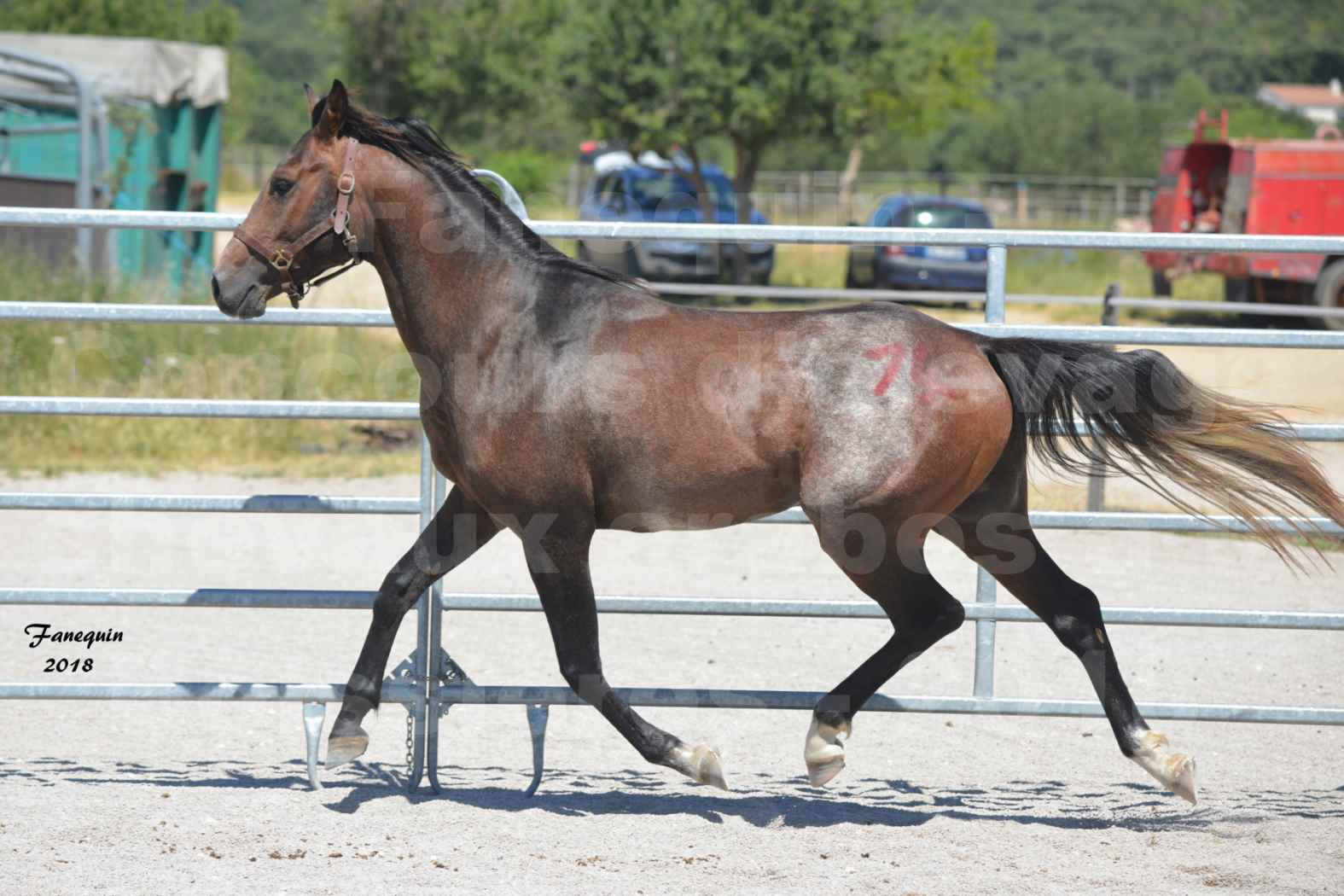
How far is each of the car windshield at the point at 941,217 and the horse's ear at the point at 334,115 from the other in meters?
17.0

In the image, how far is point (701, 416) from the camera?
161 inches

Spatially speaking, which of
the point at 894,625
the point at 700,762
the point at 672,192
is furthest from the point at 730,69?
the point at 700,762

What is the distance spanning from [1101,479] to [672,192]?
1389 cm

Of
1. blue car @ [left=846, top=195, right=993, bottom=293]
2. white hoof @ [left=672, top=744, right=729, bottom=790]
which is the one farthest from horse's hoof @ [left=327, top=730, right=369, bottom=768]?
blue car @ [left=846, top=195, right=993, bottom=293]

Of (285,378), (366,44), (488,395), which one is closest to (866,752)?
(488,395)

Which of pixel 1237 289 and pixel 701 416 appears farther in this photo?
pixel 1237 289

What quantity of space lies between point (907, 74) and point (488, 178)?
2120cm

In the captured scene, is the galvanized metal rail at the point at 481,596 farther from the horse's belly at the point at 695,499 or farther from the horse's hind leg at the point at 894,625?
the horse's belly at the point at 695,499

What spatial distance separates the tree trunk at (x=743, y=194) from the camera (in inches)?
825

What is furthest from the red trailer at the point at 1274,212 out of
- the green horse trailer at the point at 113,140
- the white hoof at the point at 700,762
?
the white hoof at the point at 700,762

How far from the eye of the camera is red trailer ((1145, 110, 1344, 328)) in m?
19.0

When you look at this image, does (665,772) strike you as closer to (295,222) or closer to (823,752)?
(823,752)

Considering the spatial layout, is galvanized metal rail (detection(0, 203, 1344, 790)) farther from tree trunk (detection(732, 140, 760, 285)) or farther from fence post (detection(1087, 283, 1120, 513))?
tree trunk (detection(732, 140, 760, 285))

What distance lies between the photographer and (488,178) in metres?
4.98
